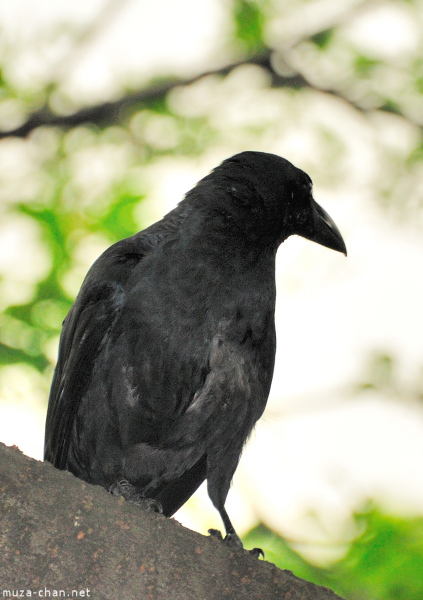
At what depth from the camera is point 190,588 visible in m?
2.65

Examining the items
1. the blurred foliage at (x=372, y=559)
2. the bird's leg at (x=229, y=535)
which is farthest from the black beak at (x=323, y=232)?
the blurred foliage at (x=372, y=559)

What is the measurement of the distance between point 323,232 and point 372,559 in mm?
2925

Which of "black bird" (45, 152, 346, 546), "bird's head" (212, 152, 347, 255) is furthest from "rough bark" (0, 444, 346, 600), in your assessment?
"bird's head" (212, 152, 347, 255)

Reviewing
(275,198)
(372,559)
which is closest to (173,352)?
(275,198)

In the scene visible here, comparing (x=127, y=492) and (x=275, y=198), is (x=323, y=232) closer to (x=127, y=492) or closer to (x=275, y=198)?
(x=275, y=198)

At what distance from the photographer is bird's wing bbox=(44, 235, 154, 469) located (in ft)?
13.1

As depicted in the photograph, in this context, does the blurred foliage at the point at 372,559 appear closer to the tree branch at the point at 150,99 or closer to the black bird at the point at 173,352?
the black bird at the point at 173,352

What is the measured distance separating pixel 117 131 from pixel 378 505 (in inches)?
155

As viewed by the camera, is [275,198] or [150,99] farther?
[150,99]

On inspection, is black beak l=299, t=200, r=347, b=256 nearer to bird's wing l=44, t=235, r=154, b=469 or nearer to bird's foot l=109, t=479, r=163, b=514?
bird's wing l=44, t=235, r=154, b=469

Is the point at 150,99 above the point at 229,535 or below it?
above

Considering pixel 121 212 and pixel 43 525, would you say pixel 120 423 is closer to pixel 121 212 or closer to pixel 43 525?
pixel 43 525

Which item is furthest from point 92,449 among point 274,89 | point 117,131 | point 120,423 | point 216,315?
point 274,89

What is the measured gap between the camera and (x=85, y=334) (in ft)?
13.1
